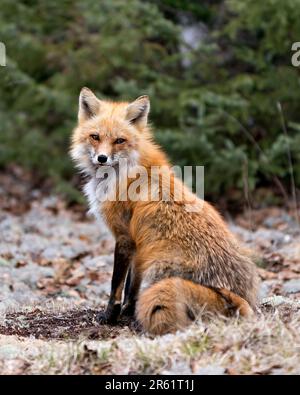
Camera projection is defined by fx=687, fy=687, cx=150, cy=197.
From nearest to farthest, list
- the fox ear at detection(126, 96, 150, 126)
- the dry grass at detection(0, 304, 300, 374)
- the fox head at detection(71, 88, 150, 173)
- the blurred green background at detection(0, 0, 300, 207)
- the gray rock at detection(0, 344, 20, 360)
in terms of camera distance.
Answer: the dry grass at detection(0, 304, 300, 374)
the gray rock at detection(0, 344, 20, 360)
the fox head at detection(71, 88, 150, 173)
the fox ear at detection(126, 96, 150, 126)
the blurred green background at detection(0, 0, 300, 207)

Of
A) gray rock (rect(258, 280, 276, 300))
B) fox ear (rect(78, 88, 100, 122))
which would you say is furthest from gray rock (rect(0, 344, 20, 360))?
gray rock (rect(258, 280, 276, 300))

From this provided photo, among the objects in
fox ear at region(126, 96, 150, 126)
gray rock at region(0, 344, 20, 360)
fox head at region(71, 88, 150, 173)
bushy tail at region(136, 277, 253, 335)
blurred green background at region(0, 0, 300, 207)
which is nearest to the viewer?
gray rock at region(0, 344, 20, 360)

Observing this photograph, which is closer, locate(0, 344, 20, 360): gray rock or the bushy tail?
locate(0, 344, 20, 360): gray rock

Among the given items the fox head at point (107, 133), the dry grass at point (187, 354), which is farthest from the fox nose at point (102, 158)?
the dry grass at point (187, 354)

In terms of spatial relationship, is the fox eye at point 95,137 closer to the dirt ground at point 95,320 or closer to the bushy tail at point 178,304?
the dirt ground at point 95,320

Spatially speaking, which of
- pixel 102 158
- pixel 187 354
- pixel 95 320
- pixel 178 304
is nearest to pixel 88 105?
pixel 102 158

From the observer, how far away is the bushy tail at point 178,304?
5781 millimetres

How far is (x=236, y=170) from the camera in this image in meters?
13.3

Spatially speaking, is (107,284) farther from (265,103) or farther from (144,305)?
(265,103)

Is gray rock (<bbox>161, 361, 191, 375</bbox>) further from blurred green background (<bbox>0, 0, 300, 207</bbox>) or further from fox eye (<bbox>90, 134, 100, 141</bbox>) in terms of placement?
blurred green background (<bbox>0, 0, 300, 207</bbox>)

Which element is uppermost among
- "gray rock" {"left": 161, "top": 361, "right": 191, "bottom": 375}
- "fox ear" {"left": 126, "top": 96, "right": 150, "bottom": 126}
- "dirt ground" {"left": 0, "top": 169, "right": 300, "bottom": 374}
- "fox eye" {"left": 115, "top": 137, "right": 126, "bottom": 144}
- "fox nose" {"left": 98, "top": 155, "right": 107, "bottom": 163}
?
"fox ear" {"left": 126, "top": 96, "right": 150, "bottom": 126}

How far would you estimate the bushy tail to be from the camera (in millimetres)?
5781

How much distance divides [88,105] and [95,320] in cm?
224

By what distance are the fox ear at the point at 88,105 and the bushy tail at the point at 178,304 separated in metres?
2.21
